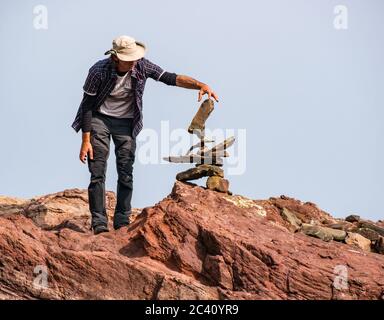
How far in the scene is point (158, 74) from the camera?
67.4ft

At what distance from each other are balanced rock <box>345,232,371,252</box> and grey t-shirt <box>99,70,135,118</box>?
571cm

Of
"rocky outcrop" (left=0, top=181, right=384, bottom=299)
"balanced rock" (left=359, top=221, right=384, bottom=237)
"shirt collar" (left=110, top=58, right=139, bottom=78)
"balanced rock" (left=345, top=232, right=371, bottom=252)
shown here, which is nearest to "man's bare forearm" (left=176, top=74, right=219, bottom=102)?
"shirt collar" (left=110, top=58, right=139, bottom=78)

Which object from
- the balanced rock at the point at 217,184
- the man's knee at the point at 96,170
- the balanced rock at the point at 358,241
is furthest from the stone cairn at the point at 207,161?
the balanced rock at the point at 358,241

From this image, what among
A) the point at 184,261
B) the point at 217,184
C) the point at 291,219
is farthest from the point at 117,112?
the point at 291,219

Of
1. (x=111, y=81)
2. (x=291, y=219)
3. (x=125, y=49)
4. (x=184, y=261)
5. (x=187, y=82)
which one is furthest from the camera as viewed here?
(x=291, y=219)

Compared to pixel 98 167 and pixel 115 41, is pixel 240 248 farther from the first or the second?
pixel 115 41

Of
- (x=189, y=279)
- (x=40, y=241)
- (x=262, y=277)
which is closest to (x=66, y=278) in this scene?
(x=40, y=241)

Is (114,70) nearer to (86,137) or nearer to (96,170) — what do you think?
(86,137)

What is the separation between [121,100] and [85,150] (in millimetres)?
1431

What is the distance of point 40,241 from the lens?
18.2 metres

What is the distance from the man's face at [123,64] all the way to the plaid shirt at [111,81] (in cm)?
10

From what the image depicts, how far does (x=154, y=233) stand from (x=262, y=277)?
245 cm

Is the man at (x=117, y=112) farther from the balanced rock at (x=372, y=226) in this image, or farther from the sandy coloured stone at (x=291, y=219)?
the balanced rock at (x=372, y=226)

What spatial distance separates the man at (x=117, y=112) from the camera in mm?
20000
